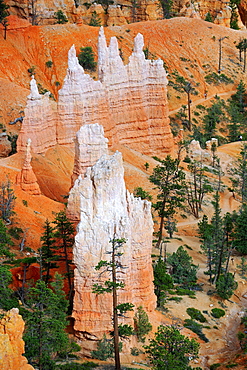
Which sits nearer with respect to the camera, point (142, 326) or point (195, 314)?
point (142, 326)

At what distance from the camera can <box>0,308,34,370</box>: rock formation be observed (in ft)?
88.0

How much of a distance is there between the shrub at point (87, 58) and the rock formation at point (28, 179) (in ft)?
157

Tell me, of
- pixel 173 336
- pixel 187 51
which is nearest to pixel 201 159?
pixel 187 51

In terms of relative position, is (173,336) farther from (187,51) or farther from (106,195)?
(187,51)

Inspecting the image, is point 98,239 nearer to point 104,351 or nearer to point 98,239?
point 98,239

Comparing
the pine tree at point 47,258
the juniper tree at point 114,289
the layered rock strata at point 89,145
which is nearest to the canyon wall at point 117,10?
the layered rock strata at point 89,145

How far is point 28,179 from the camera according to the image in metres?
58.3

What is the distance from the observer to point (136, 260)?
1554 inches

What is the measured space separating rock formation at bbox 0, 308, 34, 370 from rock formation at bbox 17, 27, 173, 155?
122 ft

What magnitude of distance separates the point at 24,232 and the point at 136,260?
1452cm

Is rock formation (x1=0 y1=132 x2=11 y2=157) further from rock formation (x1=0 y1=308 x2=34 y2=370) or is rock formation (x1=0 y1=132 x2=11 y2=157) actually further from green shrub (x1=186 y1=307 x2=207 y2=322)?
rock formation (x1=0 y1=308 x2=34 y2=370)

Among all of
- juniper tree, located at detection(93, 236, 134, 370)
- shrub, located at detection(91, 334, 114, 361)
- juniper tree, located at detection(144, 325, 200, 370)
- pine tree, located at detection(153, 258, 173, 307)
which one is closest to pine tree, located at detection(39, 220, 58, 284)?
juniper tree, located at detection(93, 236, 134, 370)

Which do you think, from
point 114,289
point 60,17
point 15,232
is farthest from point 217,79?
point 114,289

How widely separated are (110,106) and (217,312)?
104 ft
